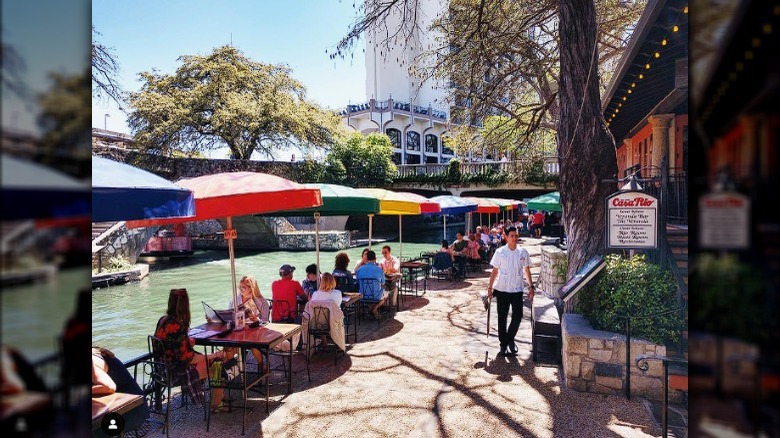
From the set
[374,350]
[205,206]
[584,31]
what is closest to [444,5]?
[584,31]

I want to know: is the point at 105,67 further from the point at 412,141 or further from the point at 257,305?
the point at 412,141

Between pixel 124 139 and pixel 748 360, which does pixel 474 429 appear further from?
pixel 124 139

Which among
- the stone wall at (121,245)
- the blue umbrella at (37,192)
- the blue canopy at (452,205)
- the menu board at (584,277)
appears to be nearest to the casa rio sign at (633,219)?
the menu board at (584,277)

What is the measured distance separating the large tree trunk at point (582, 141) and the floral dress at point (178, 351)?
5.27 metres

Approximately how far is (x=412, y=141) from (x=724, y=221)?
59.4m

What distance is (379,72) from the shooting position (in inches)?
2448

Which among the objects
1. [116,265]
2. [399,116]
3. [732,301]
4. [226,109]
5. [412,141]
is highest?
[399,116]

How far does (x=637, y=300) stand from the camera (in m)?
5.05

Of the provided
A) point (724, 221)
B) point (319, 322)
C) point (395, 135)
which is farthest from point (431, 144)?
point (724, 221)

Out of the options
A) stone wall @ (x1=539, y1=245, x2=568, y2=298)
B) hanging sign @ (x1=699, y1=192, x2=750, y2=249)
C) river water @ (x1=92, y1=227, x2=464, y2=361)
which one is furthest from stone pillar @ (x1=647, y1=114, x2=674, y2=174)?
hanging sign @ (x1=699, y1=192, x2=750, y2=249)

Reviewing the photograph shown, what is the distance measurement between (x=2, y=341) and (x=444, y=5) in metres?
14.2

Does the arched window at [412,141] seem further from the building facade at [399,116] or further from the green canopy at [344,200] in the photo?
the green canopy at [344,200]

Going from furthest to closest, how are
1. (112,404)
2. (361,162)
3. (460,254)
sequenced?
(361,162)
(460,254)
(112,404)

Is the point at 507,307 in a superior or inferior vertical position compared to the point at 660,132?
inferior
